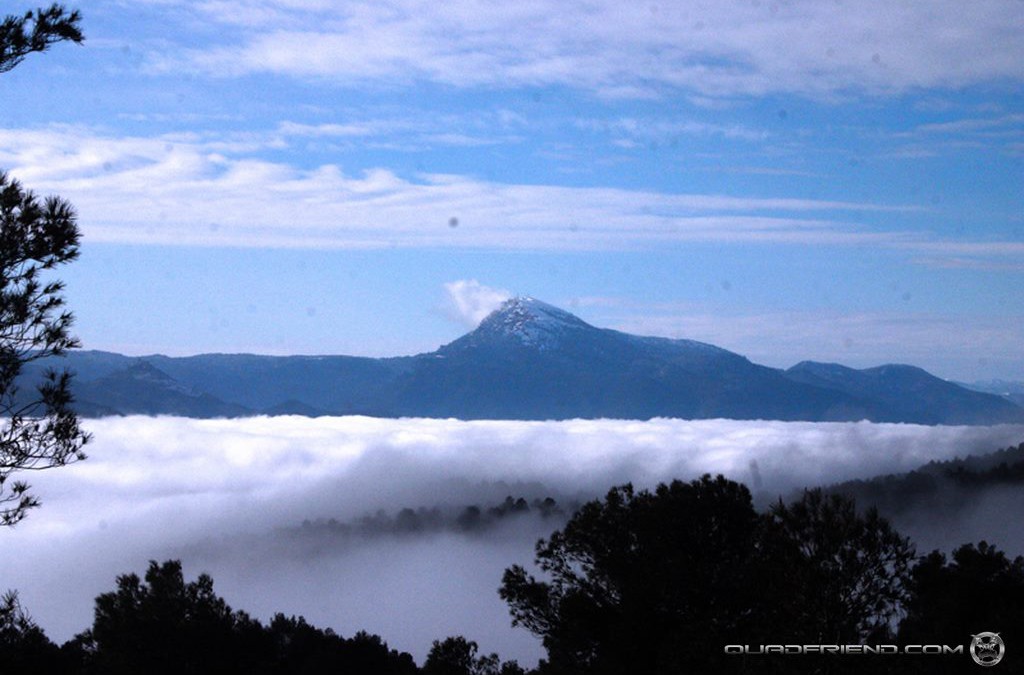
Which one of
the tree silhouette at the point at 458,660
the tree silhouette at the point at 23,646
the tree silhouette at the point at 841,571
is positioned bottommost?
the tree silhouette at the point at 458,660

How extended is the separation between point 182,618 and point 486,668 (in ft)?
42.8

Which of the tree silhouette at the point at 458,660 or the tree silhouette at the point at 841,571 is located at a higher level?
the tree silhouette at the point at 841,571

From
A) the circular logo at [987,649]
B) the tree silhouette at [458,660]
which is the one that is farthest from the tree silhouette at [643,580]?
the tree silhouette at [458,660]

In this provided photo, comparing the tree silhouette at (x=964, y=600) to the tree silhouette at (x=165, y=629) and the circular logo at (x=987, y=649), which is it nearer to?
the circular logo at (x=987, y=649)

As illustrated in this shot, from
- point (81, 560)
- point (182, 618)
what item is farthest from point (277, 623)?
point (81, 560)

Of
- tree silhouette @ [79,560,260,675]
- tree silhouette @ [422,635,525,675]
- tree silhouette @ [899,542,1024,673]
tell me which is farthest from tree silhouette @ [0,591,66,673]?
tree silhouette @ [899,542,1024,673]

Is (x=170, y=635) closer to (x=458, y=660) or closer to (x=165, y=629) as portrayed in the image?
(x=165, y=629)

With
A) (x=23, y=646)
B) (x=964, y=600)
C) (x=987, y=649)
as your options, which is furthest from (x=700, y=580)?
(x=23, y=646)

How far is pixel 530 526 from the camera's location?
18012cm

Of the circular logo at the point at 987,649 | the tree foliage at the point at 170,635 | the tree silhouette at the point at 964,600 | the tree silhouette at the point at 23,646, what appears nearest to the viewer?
the tree silhouette at the point at 23,646

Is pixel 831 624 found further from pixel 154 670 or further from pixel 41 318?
pixel 154 670

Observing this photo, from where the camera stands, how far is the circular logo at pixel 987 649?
20.8 m

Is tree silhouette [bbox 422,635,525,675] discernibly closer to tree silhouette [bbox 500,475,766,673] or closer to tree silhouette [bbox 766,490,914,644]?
tree silhouette [bbox 500,475,766,673]

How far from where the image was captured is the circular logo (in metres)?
20.8
